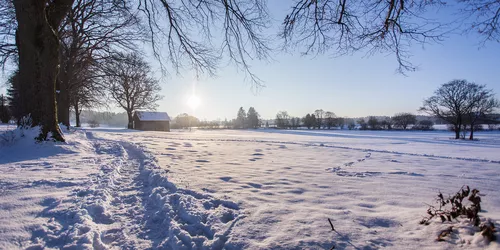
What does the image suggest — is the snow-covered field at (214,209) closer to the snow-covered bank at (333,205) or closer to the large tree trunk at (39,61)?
the snow-covered bank at (333,205)

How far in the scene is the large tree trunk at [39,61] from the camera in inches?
246

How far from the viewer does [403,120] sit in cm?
7450

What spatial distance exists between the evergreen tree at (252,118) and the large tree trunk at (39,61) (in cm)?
8339

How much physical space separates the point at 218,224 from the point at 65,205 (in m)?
1.99

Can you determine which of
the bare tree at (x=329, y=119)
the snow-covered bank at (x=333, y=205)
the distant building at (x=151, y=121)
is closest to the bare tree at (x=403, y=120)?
the bare tree at (x=329, y=119)

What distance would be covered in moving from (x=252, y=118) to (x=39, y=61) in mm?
84249

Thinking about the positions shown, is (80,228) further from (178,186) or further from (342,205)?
(342,205)

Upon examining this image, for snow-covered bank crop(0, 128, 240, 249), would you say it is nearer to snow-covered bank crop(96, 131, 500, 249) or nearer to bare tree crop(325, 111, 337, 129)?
snow-covered bank crop(96, 131, 500, 249)

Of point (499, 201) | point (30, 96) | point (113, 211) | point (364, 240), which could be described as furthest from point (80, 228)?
point (30, 96)

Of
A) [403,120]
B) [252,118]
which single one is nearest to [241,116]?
[252,118]

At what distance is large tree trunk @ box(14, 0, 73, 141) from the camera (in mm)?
6257

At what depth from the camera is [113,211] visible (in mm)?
2963

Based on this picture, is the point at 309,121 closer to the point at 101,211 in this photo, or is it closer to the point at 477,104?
the point at 477,104

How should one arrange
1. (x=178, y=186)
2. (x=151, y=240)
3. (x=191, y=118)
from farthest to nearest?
(x=191, y=118) → (x=178, y=186) → (x=151, y=240)
